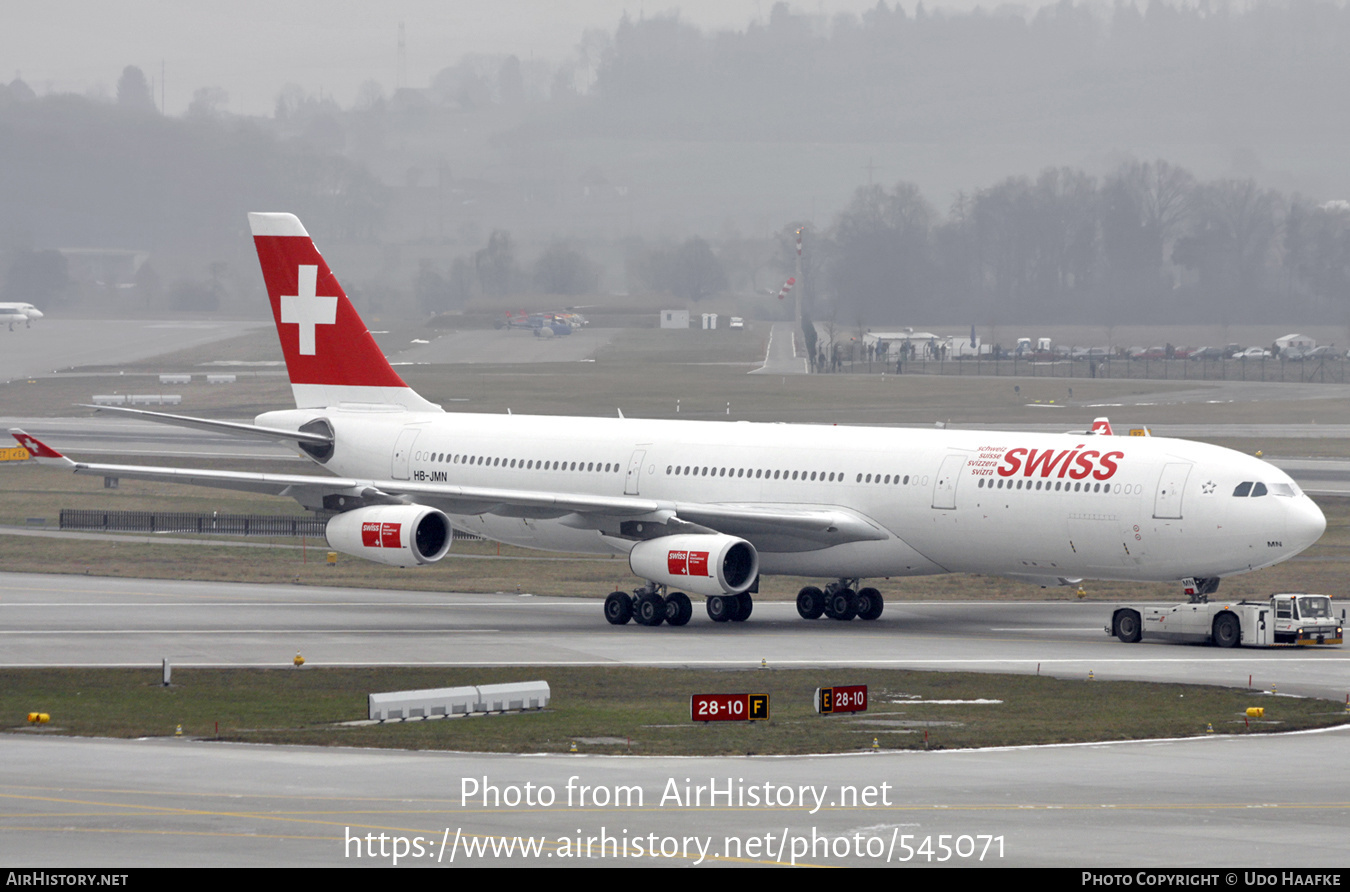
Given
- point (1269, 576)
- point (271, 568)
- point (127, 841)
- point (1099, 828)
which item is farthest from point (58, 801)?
point (1269, 576)

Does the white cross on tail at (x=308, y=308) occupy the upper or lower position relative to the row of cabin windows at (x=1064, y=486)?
upper

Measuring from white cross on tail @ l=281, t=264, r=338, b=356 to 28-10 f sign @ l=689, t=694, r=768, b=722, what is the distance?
28.3m

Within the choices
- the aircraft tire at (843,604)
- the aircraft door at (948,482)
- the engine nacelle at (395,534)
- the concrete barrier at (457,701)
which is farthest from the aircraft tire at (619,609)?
the concrete barrier at (457,701)

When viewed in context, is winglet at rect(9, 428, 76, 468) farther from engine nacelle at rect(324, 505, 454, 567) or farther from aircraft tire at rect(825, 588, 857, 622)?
aircraft tire at rect(825, 588, 857, 622)

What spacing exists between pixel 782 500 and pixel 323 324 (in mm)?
17142

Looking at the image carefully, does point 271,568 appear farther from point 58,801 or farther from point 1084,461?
point 58,801

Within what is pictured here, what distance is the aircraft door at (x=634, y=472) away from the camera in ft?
157

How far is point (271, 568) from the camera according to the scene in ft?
191

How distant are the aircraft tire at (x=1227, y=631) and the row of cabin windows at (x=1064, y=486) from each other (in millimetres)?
3613

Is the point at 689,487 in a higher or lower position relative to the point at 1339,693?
higher

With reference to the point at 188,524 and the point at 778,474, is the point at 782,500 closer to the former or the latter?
the point at 778,474

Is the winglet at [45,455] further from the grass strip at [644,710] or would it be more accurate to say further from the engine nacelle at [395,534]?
the engine nacelle at [395,534]

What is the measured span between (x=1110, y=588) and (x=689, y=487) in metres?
15.2
